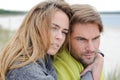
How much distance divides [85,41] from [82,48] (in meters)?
0.05

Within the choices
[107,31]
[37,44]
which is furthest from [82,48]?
[107,31]

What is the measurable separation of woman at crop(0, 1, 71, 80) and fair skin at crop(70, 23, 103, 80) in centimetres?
14

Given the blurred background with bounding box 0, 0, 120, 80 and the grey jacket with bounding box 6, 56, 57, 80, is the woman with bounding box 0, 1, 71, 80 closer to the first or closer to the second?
the grey jacket with bounding box 6, 56, 57, 80

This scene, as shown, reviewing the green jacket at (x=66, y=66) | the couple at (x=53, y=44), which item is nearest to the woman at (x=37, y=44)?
the couple at (x=53, y=44)

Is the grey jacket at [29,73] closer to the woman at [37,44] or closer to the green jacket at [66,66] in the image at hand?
the woman at [37,44]

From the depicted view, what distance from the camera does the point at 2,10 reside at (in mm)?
6785

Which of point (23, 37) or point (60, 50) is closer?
point (23, 37)

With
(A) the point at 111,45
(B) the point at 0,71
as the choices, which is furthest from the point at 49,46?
(A) the point at 111,45

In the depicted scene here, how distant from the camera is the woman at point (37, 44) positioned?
2.05 m

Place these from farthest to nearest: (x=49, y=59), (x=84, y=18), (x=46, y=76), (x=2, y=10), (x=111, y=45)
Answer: (x=2, y=10) < (x=111, y=45) < (x=84, y=18) < (x=49, y=59) < (x=46, y=76)

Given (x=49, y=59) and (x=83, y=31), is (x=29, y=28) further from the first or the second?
(x=83, y=31)

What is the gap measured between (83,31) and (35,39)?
1.51ft

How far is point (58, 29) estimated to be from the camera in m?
2.30

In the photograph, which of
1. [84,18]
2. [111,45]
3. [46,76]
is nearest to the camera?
[46,76]
